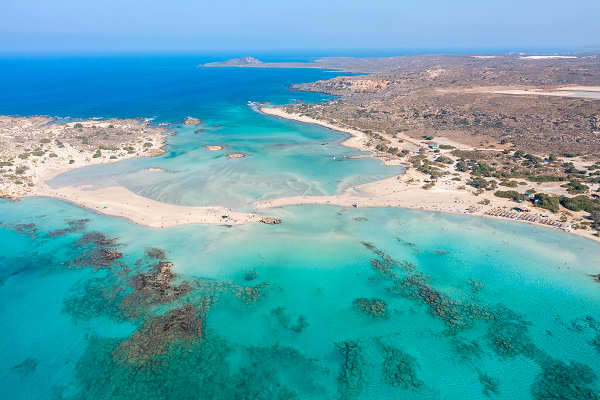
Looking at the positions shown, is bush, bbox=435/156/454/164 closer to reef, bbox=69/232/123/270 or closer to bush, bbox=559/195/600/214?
bush, bbox=559/195/600/214

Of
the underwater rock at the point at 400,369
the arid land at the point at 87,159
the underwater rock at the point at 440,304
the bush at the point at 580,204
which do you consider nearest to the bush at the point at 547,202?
the bush at the point at 580,204

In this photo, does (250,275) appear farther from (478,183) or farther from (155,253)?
(478,183)

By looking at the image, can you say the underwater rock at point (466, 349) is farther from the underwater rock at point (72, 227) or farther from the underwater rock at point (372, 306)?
the underwater rock at point (72, 227)

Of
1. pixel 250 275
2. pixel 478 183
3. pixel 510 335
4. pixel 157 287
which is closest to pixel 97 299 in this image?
pixel 157 287

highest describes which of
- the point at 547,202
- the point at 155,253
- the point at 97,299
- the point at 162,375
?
the point at 547,202

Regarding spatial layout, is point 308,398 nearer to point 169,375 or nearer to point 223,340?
point 223,340

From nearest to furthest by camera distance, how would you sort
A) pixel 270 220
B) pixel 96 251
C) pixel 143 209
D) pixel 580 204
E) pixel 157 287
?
pixel 157 287, pixel 96 251, pixel 270 220, pixel 580 204, pixel 143 209
